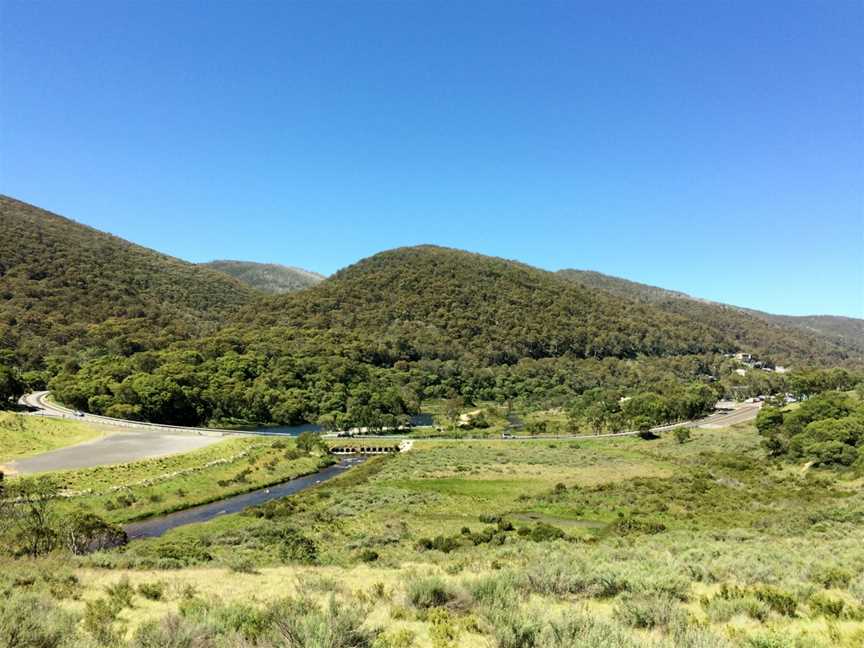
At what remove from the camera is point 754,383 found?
15050 centimetres

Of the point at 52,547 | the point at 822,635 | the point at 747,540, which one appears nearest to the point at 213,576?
the point at 52,547

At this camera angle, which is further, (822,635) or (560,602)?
(560,602)

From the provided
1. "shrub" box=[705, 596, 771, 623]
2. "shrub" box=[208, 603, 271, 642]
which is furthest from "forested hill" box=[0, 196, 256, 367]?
"shrub" box=[705, 596, 771, 623]

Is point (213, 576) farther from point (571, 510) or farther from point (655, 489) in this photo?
point (655, 489)

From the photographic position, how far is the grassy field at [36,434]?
168ft

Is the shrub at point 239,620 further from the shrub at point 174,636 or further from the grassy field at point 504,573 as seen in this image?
the shrub at point 174,636

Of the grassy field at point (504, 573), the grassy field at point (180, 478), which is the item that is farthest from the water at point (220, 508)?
the grassy field at point (504, 573)

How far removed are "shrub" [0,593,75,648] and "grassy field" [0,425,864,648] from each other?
20.0 inches

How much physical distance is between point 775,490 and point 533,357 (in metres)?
144

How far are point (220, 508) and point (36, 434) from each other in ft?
108

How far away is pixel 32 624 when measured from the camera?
785 centimetres

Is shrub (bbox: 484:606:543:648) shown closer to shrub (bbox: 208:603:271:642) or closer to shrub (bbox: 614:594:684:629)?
shrub (bbox: 614:594:684:629)

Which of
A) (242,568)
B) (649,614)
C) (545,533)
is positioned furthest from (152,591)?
(545,533)

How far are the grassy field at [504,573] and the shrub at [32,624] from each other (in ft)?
1.67
